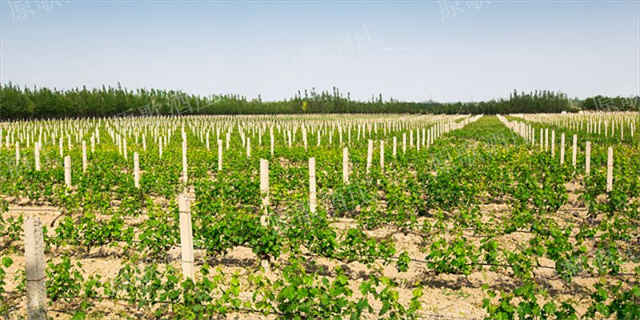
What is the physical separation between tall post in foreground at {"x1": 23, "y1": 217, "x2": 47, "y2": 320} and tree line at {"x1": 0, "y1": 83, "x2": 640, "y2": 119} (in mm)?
61482

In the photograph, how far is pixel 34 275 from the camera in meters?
5.08

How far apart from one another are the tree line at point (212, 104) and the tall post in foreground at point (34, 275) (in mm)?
61482

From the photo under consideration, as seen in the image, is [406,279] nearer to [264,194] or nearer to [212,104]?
[264,194]

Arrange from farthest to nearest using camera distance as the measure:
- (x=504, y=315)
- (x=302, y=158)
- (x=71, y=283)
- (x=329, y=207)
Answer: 1. (x=302, y=158)
2. (x=329, y=207)
3. (x=71, y=283)
4. (x=504, y=315)

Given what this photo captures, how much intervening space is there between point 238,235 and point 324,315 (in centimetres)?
237

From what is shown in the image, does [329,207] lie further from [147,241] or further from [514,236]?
[147,241]

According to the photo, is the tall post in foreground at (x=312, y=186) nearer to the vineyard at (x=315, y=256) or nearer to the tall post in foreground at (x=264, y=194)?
the vineyard at (x=315, y=256)

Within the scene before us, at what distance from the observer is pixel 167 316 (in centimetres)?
556

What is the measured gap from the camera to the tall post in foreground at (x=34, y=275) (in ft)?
16.6

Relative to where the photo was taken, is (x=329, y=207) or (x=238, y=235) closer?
(x=238, y=235)

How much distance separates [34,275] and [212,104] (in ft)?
272

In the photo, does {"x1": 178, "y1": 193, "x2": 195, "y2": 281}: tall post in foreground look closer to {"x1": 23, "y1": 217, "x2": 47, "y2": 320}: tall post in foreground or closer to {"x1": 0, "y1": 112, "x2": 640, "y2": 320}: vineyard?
{"x1": 0, "y1": 112, "x2": 640, "y2": 320}: vineyard

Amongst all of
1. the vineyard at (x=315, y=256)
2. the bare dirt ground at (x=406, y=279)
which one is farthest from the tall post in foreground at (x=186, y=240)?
the bare dirt ground at (x=406, y=279)

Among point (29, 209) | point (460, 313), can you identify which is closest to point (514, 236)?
point (460, 313)
